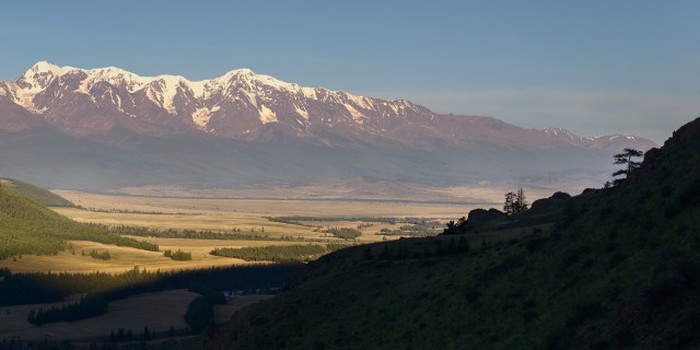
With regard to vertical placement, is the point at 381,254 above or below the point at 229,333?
above

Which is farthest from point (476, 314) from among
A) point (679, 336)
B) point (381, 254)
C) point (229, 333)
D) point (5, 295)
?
point (5, 295)

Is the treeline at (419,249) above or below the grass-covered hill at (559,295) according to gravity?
above

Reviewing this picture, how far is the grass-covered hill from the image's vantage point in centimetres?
3469

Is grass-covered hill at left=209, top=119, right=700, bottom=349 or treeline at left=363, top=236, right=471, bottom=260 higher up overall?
treeline at left=363, top=236, right=471, bottom=260

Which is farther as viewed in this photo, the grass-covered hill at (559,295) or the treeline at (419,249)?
the treeline at (419,249)

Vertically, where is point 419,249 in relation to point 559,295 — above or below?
above

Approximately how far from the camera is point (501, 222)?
107 meters

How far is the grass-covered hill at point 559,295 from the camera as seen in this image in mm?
34688

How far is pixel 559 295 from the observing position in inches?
1702

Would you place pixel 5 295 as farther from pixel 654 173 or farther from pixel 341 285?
pixel 654 173

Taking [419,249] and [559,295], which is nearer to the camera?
[559,295]

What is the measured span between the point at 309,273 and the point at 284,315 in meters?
22.5

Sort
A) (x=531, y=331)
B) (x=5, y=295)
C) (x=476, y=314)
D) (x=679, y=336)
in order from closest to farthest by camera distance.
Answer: (x=679, y=336), (x=531, y=331), (x=476, y=314), (x=5, y=295)

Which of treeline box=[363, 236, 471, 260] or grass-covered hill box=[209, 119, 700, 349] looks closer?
grass-covered hill box=[209, 119, 700, 349]
